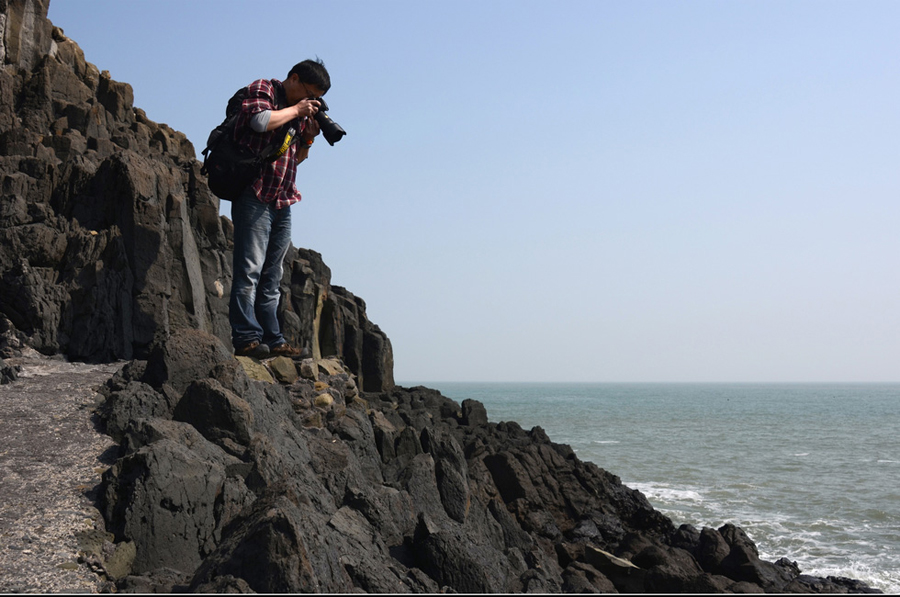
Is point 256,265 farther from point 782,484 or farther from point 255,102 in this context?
point 782,484

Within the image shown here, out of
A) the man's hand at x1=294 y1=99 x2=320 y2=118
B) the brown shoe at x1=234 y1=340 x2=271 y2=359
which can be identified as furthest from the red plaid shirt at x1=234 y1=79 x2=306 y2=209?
the brown shoe at x1=234 y1=340 x2=271 y2=359

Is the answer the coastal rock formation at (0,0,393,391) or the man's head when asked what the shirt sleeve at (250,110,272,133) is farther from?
the coastal rock formation at (0,0,393,391)

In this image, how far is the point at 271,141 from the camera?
6.75 metres

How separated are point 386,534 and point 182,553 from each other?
6.83 ft

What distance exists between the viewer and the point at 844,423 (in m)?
74.3

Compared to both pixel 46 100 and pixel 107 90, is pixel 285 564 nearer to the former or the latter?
pixel 46 100

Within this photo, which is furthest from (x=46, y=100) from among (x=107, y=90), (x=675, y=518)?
(x=675, y=518)

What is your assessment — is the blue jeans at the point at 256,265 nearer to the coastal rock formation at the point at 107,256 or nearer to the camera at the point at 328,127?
the camera at the point at 328,127

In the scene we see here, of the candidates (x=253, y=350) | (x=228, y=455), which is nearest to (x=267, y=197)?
(x=253, y=350)

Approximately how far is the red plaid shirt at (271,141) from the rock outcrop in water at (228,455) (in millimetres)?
1731

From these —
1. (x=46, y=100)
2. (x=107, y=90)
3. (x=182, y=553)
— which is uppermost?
(x=107, y=90)

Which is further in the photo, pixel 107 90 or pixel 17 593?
pixel 107 90

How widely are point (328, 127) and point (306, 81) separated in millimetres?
493

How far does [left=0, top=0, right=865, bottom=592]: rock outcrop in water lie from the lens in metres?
4.62
